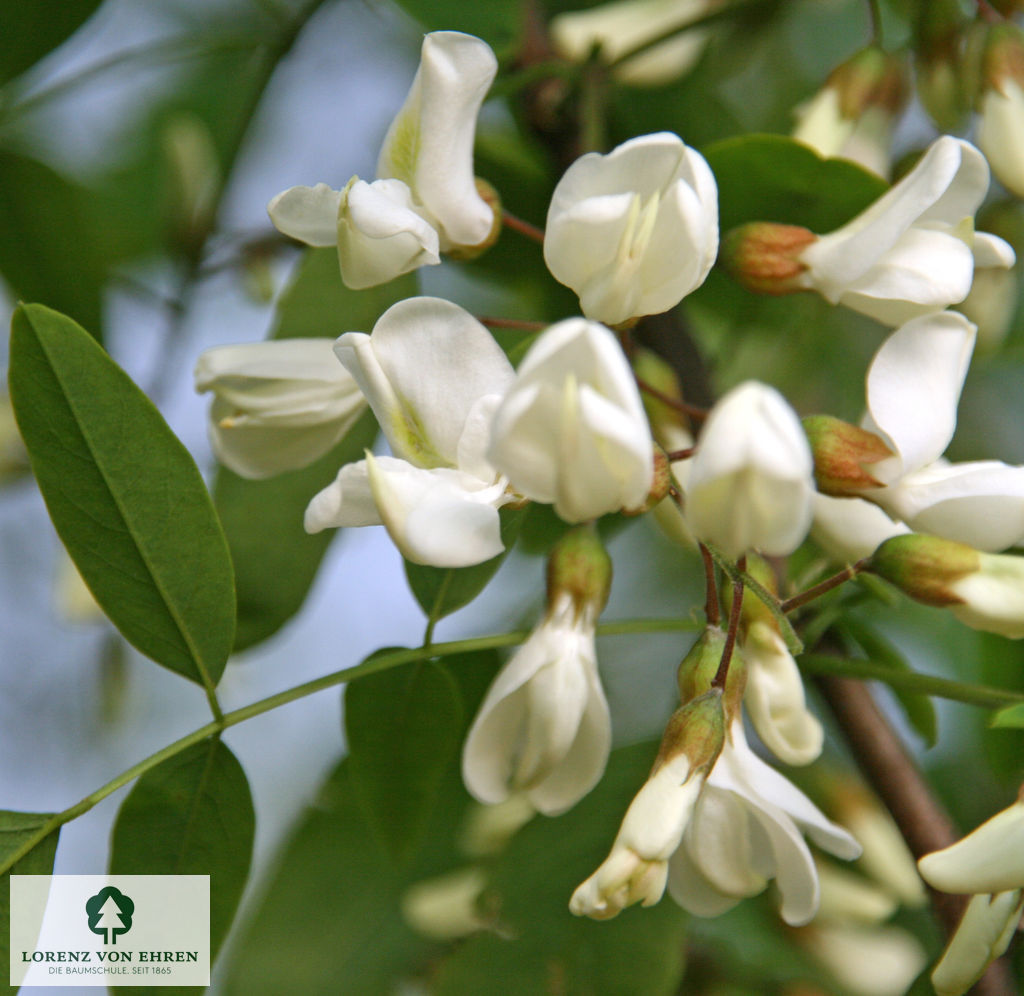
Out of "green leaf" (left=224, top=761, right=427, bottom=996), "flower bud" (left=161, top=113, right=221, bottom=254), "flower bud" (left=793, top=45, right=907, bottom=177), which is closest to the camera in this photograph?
"flower bud" (left=793, top=45, right=907, bottom=177)

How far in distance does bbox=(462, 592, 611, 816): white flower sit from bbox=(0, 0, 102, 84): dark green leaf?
0.51m

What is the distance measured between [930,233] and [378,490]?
25 centimetres

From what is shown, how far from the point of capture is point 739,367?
3.09ft

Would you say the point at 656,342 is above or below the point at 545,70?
below

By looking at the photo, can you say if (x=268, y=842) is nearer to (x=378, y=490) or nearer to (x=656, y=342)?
(x=656, y=342)

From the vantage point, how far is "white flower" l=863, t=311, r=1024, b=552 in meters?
0.42

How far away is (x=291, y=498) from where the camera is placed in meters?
0.62

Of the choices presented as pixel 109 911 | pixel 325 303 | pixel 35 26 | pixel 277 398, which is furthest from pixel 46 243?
pixel 109 911

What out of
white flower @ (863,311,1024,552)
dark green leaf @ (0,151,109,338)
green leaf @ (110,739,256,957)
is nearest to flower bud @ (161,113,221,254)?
dark green leaf @ (0,151,109,338)

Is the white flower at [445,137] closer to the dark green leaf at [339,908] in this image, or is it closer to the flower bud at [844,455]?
the flower bud at [844,455]

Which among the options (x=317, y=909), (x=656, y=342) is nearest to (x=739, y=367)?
(x=656, y=342)

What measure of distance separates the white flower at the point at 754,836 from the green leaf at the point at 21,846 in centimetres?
27

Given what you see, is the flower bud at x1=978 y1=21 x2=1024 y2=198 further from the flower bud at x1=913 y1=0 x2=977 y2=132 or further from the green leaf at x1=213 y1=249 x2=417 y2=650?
the green leaf at x1=213 y1=249 x2=417 y2=650

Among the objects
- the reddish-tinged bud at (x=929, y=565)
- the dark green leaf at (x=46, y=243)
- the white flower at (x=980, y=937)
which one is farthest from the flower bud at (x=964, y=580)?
the dark green leaf at (x=46, y=243)
